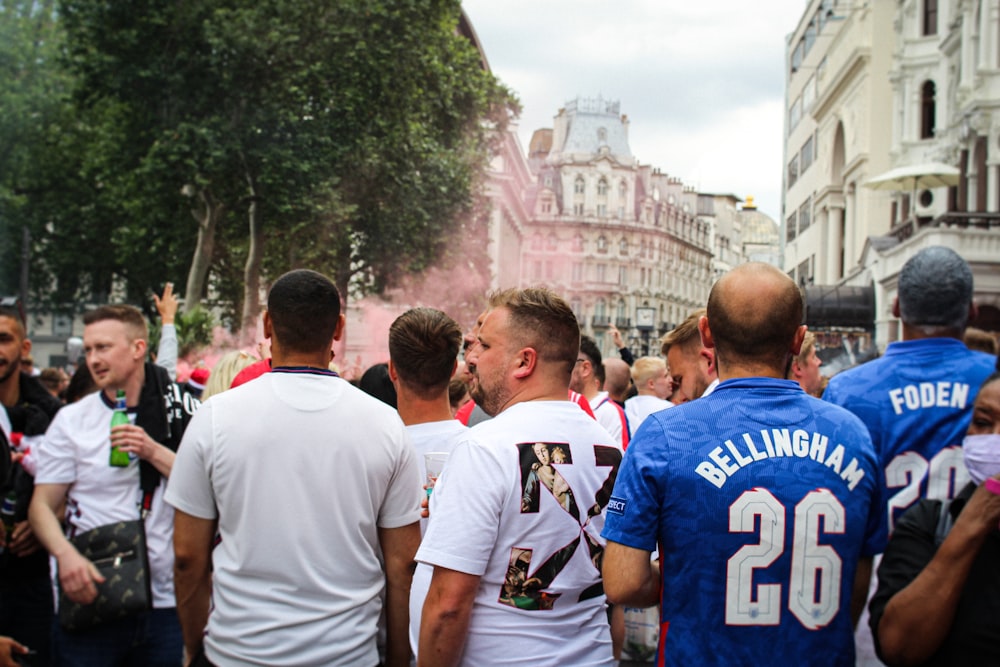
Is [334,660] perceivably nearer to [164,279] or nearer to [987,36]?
[987,36]

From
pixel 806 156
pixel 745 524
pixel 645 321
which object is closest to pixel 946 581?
pixel 745 524

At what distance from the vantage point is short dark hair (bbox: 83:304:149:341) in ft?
14.3

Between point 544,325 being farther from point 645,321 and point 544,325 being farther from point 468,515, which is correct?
point 645,321

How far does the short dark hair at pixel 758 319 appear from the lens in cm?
262

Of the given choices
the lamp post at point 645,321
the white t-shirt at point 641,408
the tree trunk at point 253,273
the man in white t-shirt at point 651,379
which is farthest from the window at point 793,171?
the white t-shirt at point 641,408

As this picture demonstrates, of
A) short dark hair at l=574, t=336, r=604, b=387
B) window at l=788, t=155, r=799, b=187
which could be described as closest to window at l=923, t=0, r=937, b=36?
window at l=788, t=155, r=799, b=187

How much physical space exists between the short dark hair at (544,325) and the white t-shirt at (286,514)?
23.8 inches

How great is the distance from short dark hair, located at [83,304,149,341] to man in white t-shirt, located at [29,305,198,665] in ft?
0.38

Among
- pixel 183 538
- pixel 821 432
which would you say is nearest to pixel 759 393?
pixel 821 432

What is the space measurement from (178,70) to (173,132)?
5.22ft

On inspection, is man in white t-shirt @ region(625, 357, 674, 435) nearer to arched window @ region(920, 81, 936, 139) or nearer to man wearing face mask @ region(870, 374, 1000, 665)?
man wearing face mask @ region(870, 374, 1000, 665)

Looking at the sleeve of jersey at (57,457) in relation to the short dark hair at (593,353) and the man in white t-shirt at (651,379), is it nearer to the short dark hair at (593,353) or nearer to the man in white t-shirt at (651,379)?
the short dark hair at (593,353)

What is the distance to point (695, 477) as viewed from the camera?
2.50 m

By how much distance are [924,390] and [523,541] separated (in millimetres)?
1780
